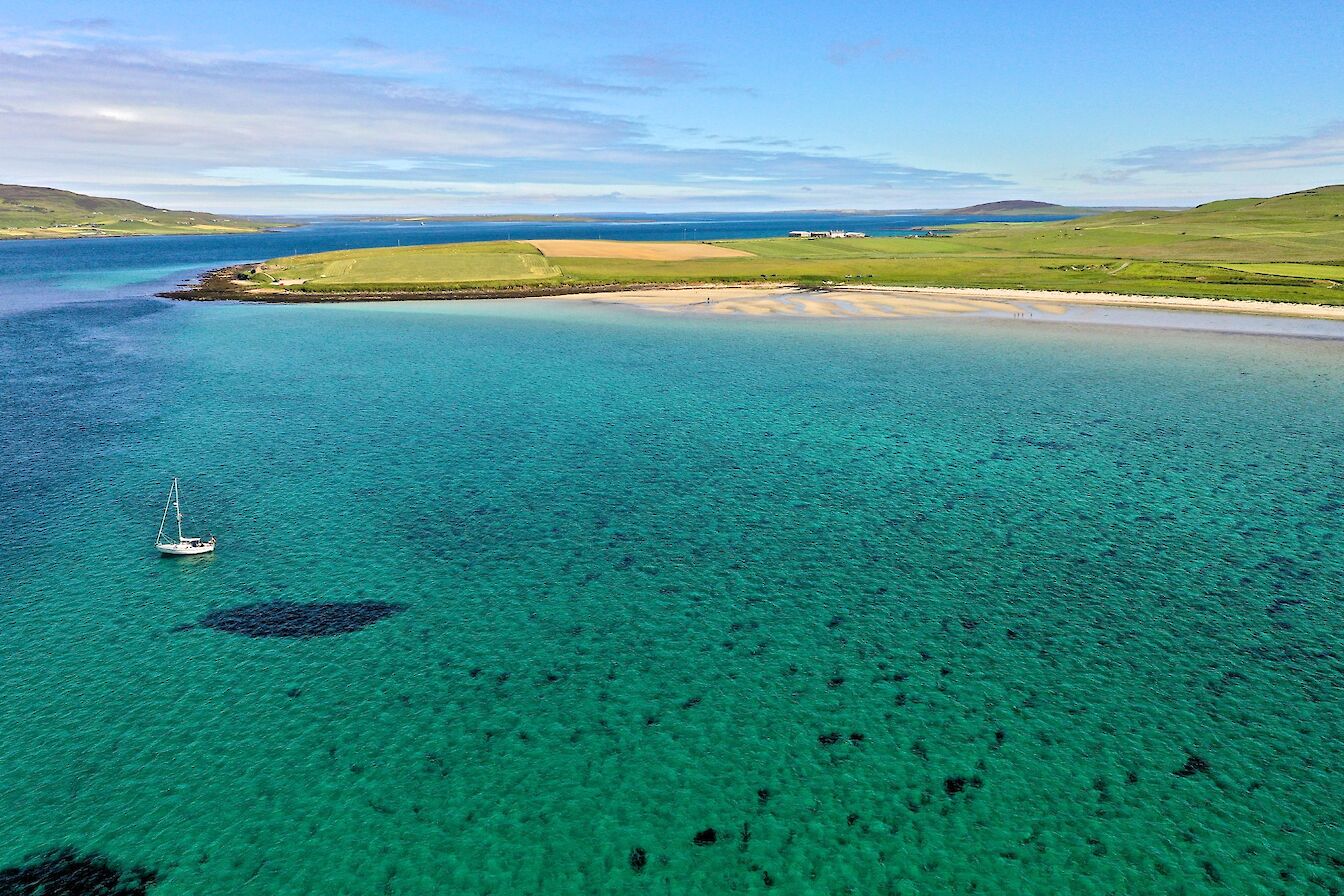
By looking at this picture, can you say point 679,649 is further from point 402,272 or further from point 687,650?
point 402,272

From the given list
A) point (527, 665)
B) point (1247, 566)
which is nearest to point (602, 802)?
point (527, 665)

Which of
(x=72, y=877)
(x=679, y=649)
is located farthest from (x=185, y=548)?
(x=679, y=649)

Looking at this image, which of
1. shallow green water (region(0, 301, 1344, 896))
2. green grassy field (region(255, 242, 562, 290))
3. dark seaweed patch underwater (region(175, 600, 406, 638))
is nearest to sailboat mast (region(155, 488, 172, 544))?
shallow green water (region(0, 301, 1344, 896))

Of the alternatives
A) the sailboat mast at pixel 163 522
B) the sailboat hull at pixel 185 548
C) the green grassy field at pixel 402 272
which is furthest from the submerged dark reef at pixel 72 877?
the green grassy field at pixel 402 272

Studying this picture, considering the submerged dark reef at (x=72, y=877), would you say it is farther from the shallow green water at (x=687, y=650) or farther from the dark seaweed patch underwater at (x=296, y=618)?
the dark seaweed patch underwater at (x=296, y=618)

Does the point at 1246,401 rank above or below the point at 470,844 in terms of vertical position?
above

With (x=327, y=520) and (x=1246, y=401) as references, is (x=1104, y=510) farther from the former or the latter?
(x=327, y=520)
